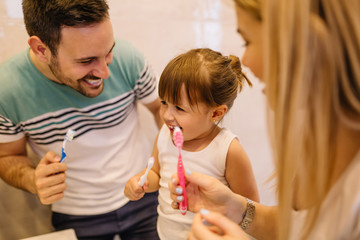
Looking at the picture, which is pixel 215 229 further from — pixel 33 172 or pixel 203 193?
pixel 33 172

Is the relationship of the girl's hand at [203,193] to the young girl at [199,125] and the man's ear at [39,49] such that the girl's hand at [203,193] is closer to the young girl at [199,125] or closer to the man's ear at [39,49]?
the young girl at [199,125]

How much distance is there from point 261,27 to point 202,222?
37 cm

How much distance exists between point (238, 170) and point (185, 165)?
148 millimetres

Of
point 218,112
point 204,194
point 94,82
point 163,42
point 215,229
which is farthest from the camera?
point 163,42

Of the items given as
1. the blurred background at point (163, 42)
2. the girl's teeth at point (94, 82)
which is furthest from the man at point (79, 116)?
the blurred background at point (163, 42)

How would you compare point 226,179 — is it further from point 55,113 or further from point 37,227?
point 37,227

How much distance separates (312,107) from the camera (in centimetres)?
43

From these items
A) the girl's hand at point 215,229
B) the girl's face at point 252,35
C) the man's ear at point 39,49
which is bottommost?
the girl's hand at point 215,229

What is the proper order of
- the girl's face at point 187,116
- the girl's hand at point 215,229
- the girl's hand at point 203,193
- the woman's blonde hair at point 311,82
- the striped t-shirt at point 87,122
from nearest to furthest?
the woman's blonde hair at point 311,82 → the girl's hand at point 215,229 → the girl's hand at point 203,193 → the girl's face at point 187,116 → the striped t-shirt at point 87,122

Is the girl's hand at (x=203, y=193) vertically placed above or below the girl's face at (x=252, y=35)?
below

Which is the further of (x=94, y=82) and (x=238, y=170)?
(x=94, y=82)

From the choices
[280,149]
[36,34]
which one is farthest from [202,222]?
[36,34]

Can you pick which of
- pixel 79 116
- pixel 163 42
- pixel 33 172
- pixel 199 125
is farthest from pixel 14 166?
pixel 163 42

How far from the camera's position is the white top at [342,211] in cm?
43
